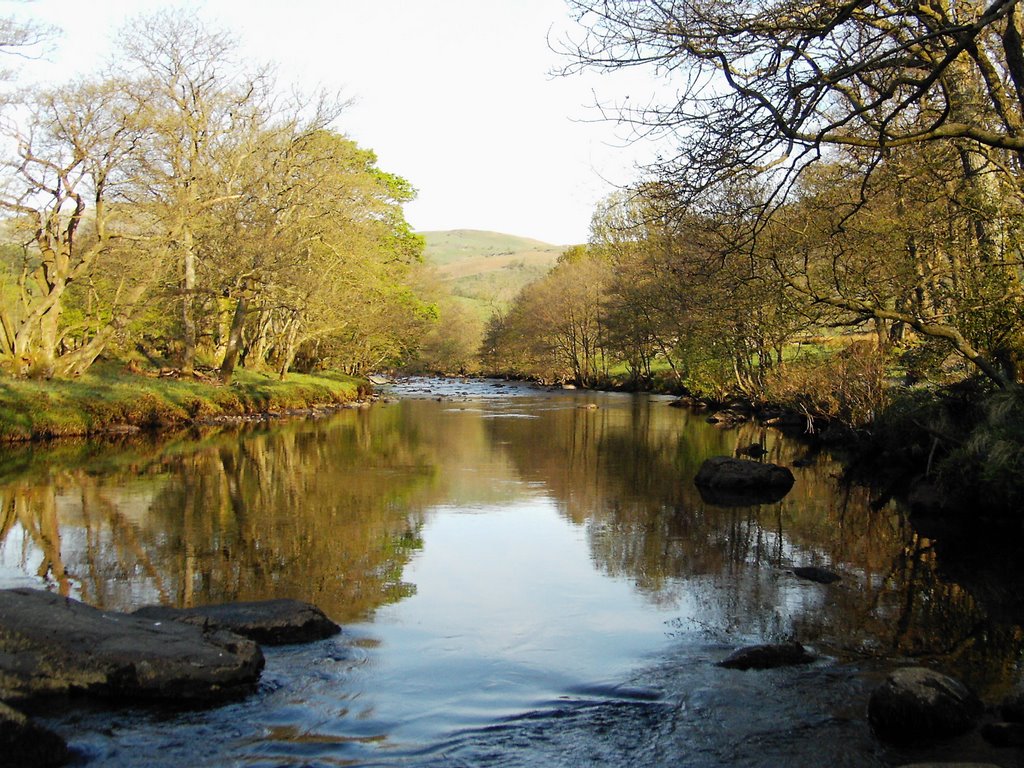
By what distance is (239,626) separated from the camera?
25.4ft

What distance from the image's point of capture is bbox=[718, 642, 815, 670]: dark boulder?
7.28 m

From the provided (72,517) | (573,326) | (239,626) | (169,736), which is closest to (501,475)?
(72,517)

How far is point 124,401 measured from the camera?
26828 millimetres

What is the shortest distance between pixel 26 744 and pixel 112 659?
115 centimetres

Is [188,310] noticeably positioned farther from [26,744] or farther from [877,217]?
[26,744]

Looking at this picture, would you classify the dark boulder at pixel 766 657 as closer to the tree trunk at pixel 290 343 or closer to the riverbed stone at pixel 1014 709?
the riverbed stone at pixel 1014 709

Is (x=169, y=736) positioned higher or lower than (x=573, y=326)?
lower

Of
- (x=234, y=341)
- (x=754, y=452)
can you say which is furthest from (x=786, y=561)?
(x=234, y=341)

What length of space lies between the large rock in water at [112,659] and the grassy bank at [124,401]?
733 inches

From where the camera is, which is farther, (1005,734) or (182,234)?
(182,234)

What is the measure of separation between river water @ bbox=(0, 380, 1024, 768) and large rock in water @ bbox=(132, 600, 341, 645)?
26 centimetres

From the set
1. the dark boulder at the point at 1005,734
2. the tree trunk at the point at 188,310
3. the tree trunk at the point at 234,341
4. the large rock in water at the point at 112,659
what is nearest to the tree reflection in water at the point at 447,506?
the dark boulder at the point at 1005,734

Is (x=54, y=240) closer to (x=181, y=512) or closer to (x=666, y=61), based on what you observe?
(x=181, y=512)

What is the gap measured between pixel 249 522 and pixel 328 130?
88.7 ft
